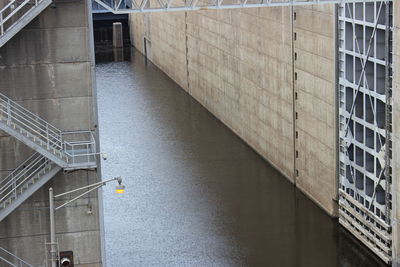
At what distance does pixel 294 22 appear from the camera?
36.3m

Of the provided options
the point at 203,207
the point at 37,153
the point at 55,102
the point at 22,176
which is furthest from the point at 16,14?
the point at 203,207

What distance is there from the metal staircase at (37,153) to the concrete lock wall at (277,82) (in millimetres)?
11765

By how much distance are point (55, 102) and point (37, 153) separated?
49.3 inches

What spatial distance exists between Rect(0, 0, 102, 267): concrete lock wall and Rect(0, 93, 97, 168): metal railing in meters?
0.16

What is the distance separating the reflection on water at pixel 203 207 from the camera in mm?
29703

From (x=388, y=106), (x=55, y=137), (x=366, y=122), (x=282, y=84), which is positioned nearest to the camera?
(x=55, y=137)

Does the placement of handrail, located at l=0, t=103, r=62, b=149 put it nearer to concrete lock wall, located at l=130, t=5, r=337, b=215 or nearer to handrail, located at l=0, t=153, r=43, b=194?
handrail, located at l=0, t=153, r=43, b=194

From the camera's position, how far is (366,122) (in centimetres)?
2958

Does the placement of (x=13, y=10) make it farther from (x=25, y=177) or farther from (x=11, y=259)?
(x=11, y=259)

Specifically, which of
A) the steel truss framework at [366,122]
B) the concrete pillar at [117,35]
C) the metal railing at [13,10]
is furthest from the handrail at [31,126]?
the concrete pillar at [117,35]

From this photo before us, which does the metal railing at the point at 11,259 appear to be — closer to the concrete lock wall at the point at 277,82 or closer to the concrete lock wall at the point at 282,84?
the concrete lock wall at the point at 282,84

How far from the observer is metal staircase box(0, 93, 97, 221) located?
71.6 feet

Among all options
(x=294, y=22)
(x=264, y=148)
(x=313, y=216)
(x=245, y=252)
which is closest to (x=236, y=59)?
(x=264, y=148)

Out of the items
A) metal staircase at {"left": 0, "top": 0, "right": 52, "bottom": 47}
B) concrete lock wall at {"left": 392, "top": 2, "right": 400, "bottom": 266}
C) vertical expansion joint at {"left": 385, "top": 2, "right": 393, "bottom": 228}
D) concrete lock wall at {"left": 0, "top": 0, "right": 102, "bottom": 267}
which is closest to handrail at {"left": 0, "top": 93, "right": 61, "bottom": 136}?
concrete lock wall at {"left": 0, "top": 0, "right": 102, "bottom": 267}
